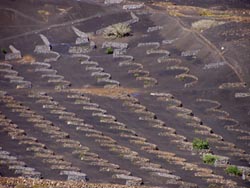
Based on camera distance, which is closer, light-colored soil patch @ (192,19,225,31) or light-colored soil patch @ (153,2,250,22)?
light-colored soil patch @ (192,19,225,31)

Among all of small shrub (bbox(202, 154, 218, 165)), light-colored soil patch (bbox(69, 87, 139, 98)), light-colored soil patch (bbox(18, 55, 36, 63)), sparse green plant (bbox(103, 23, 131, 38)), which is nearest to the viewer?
small shrub (bbox(202, 154, 218, 165))

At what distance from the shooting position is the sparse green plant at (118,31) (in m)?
49.7

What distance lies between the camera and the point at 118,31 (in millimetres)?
49781

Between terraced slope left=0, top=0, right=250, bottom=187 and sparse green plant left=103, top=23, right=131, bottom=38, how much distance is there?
566 millimetres

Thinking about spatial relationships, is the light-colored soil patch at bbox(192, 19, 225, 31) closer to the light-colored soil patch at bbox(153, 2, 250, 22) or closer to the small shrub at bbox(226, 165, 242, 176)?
the light-colored soil patch at bbox(153, 2, 250, 22)

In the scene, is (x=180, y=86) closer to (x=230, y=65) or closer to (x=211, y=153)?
(x=230, y=65)

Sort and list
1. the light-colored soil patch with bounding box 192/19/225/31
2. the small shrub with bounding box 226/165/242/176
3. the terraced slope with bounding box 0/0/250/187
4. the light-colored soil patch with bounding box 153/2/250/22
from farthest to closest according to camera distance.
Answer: the light-colored soil patch with bounding box 153/2/250/22, the light-colored soil patch with bounding box 192/19/225/31, the terraced slope with bounding box 0/0/250/187, the small shrub with bounding box 226/165/242/176

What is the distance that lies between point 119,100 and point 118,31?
1115 centimetres

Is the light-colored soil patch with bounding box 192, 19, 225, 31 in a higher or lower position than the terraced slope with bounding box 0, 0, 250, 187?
higher

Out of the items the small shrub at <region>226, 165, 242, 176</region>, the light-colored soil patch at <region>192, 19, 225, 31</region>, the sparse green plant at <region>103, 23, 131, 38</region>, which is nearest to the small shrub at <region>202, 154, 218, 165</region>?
the small shrub at <region>226, 165, 242, 176</region>

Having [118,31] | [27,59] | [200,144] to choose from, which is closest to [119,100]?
[200,144]

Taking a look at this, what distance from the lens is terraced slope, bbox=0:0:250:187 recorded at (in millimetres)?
32188

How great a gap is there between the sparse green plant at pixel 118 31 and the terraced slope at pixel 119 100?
1.86ft

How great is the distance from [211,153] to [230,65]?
1025 centimetres
